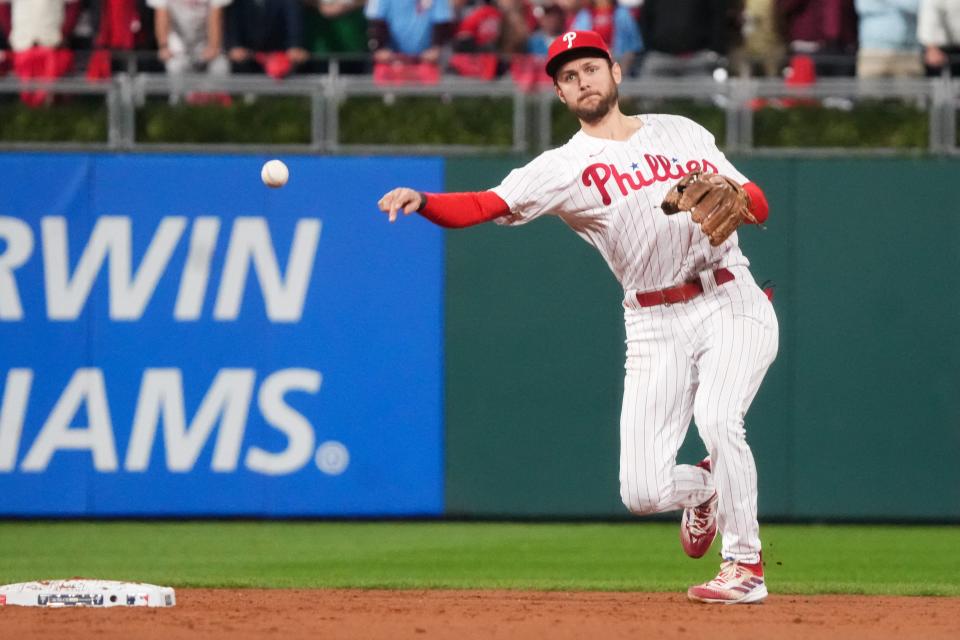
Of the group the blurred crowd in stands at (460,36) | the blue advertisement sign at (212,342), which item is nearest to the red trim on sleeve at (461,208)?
the blue advertisement sign at (212,342)

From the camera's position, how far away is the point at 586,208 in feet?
21.8

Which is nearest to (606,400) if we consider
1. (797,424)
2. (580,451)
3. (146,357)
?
(580,451)

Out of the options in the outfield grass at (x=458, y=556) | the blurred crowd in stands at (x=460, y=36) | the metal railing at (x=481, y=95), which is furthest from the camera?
the blurred crowd in stands at (x=460, y=36)

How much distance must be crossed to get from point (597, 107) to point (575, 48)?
0.83ft

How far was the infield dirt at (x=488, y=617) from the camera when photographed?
5941 mm

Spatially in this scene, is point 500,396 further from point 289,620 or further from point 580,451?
point 289,620

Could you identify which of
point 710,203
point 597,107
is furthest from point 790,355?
point 710,203

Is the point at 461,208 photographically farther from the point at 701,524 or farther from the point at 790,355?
the point at 790,355

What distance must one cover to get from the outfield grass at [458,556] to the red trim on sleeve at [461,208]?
208 centimetres

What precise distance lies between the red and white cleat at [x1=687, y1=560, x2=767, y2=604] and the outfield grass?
909 millimetres

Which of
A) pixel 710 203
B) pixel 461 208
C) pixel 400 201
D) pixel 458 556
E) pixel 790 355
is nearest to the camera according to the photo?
pixel 400 201

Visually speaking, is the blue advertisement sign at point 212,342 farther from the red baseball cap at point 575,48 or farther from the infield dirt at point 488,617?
the red baseball cap at point 575,48

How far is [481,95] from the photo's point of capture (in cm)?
1092

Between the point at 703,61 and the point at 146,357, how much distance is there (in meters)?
4.18
